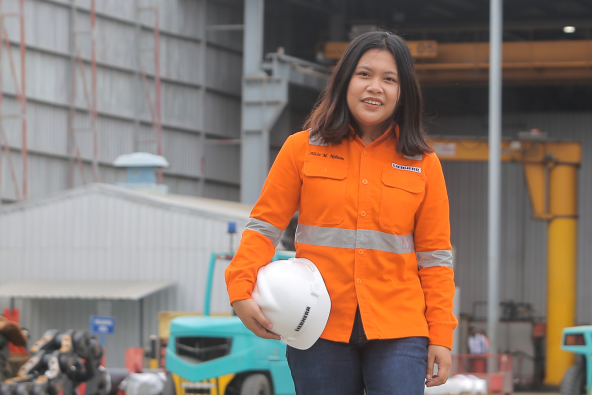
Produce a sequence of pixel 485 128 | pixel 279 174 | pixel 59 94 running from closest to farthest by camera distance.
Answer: pixel 279 174, pixel 59 94, pixel 485 128

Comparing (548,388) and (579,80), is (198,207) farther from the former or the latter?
(579,80)

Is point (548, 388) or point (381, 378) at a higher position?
point (381, 378)

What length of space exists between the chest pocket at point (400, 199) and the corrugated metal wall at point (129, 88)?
22616mm

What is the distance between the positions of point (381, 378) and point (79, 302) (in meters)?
18.0

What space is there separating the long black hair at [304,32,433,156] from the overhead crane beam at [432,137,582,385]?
19.9m

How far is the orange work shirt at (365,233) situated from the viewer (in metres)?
2.70

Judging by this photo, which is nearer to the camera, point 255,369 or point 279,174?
point 279,174

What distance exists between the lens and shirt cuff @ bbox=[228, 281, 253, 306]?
8.75 ft

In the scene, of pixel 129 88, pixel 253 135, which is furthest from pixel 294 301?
pixel 129 88

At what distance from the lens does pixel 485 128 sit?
31.2 meters


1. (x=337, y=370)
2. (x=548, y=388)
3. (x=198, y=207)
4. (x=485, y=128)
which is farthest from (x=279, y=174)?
(x=485, y=128)

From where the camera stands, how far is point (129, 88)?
90.3 feet

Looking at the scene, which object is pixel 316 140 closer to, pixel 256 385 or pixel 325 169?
pixel 325 169

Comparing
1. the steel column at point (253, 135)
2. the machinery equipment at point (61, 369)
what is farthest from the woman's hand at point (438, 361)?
the steel column at point (253, 135)
